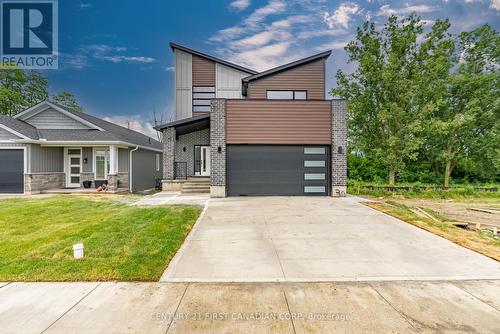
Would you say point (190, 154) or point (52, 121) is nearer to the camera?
point (190, 154)

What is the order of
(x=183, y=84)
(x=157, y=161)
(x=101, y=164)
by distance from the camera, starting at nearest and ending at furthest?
1. (x=101, y=164)
2. (x=183, y=84)
3. (x=157, y=161)

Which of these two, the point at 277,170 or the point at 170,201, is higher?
the point at 277,170

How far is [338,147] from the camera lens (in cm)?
1127

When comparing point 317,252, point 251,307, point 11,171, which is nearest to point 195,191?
point 317,252

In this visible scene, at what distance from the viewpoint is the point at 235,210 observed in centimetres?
819

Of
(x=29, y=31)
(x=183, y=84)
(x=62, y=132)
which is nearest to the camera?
(x=62, y=132)

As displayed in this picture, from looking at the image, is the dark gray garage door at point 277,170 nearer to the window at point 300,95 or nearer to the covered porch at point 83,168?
the window at point 300,95

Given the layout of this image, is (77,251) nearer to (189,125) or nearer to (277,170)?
(277,170)

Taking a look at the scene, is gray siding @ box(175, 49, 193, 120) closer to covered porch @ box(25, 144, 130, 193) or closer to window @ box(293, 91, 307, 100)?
covered porch @ box(25, 144, 130, 193)

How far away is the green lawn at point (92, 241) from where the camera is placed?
3703mm

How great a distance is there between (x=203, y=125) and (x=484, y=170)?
20.8m

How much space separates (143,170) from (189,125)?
6.02 metres

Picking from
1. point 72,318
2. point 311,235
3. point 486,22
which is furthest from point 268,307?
point 486,22

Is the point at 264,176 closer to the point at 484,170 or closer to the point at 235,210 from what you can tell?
the point at 235,210
